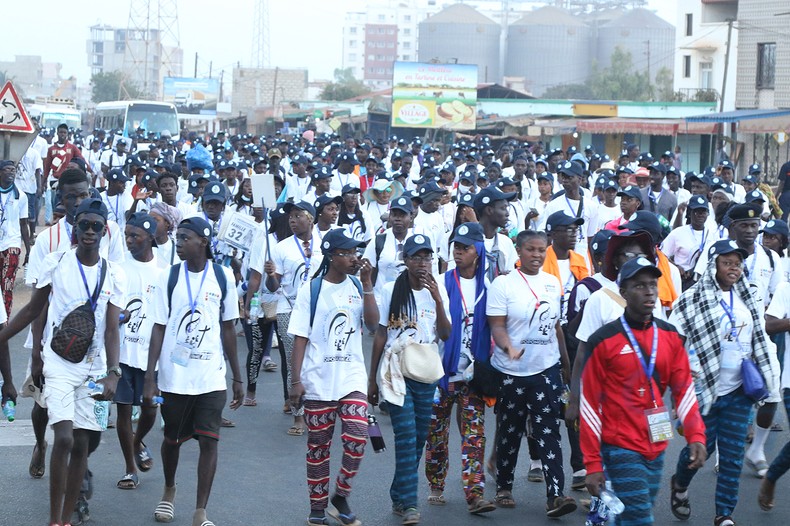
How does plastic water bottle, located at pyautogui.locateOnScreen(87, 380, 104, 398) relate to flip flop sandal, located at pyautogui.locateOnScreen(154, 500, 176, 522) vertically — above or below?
above

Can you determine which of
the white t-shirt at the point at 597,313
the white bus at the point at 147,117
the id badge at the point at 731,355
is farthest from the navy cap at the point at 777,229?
the white bus at the point at 147,117

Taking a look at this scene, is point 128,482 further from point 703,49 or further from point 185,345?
point 703,49

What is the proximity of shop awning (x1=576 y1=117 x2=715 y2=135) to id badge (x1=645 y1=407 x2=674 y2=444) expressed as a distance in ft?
124

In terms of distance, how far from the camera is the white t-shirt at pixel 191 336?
6.95 metres

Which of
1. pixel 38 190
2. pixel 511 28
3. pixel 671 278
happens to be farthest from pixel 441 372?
pixel 511 28

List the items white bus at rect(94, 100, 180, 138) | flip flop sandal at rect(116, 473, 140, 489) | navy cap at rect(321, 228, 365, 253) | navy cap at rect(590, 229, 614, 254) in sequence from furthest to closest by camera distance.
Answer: white bus at rect(94, 100, 180, 138) < navy cap at rect(590, 229, 614, 254) < flip flop sandal at rect(116, 473, 140, 489) < navy cap at rect(321, 228, 365, 253)

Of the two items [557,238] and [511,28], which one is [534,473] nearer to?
[557,238]

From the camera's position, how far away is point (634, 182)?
18094 millimetres

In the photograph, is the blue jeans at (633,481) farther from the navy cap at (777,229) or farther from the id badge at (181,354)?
the navy cap at (777,229)

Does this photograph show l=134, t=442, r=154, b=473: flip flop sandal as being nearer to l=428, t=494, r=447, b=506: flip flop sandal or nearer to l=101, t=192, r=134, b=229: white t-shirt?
l=428, t=494, r=447, b=506: flip flop sandal

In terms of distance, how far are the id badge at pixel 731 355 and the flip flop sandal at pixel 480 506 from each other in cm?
160

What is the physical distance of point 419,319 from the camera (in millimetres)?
7312

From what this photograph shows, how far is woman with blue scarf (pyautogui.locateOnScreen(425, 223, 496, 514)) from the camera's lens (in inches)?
291

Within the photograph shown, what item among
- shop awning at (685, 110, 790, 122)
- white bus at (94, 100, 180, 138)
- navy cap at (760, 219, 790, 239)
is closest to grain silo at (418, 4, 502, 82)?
white bus at (94, 100, 180, 138)
